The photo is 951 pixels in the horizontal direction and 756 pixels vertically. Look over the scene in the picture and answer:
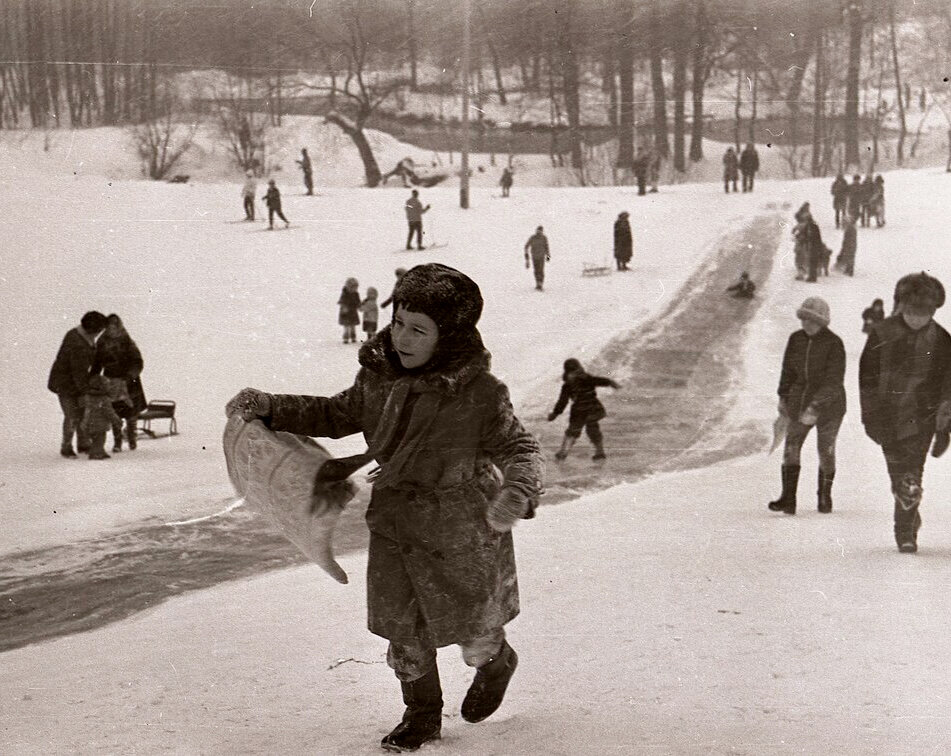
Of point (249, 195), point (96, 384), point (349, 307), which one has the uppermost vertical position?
point (249, 195)

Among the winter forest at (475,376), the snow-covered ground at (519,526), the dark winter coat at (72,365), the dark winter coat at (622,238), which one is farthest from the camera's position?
the dark winter coat at (622,238)

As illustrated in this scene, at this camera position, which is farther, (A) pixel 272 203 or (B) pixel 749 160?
(A) pixel 272 203

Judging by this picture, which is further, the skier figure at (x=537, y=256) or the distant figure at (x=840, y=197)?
the skier figure at (x=537, y=256)

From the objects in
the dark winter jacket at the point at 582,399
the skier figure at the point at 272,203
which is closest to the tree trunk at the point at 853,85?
the dark winter jacket at the point at 582,399

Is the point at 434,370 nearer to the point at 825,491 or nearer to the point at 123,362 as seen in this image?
the point at 825,491

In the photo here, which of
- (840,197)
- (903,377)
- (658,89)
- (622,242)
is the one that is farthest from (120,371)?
(903,377)

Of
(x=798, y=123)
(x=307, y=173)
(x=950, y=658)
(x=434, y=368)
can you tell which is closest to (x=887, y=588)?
(x=950, y=658)

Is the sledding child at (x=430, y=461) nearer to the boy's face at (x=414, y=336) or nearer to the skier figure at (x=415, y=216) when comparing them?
the boy's face at (x=414, y=336)
